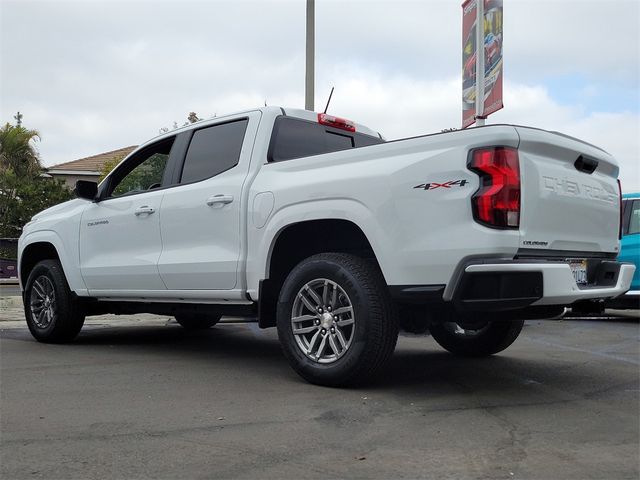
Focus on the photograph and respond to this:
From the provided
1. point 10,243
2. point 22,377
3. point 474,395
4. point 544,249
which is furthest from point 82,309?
point 10,243

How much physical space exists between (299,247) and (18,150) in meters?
23.9

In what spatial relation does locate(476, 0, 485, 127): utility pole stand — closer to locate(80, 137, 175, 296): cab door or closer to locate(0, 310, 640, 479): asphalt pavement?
locate(0, 310, 640, 479): asphalt pavement

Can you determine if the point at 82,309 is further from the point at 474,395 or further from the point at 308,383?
the point at 474,395

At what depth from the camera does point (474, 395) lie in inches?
176

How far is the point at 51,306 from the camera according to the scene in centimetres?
693

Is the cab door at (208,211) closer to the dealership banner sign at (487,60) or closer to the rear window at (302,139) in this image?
the rear window at (302,139)

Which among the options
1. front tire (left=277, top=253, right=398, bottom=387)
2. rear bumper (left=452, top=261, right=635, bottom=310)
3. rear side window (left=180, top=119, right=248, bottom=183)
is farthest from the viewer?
rear side window (left=180, top=119, right=248, bottom=183)

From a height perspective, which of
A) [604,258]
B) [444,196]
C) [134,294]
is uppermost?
[444,196]

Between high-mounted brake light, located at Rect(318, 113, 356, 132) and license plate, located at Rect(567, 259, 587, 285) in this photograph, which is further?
high-mounted brake light, located at Rect(318, 113, 356, 132)

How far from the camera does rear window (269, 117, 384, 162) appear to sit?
539cm

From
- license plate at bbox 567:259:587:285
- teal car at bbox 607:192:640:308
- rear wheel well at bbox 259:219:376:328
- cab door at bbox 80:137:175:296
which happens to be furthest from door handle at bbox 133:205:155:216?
teal car at bbox 607:192:640:308

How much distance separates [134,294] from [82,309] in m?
0.93

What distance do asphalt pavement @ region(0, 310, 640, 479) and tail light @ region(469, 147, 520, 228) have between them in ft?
3.71

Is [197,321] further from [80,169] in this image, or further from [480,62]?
[80,169]
